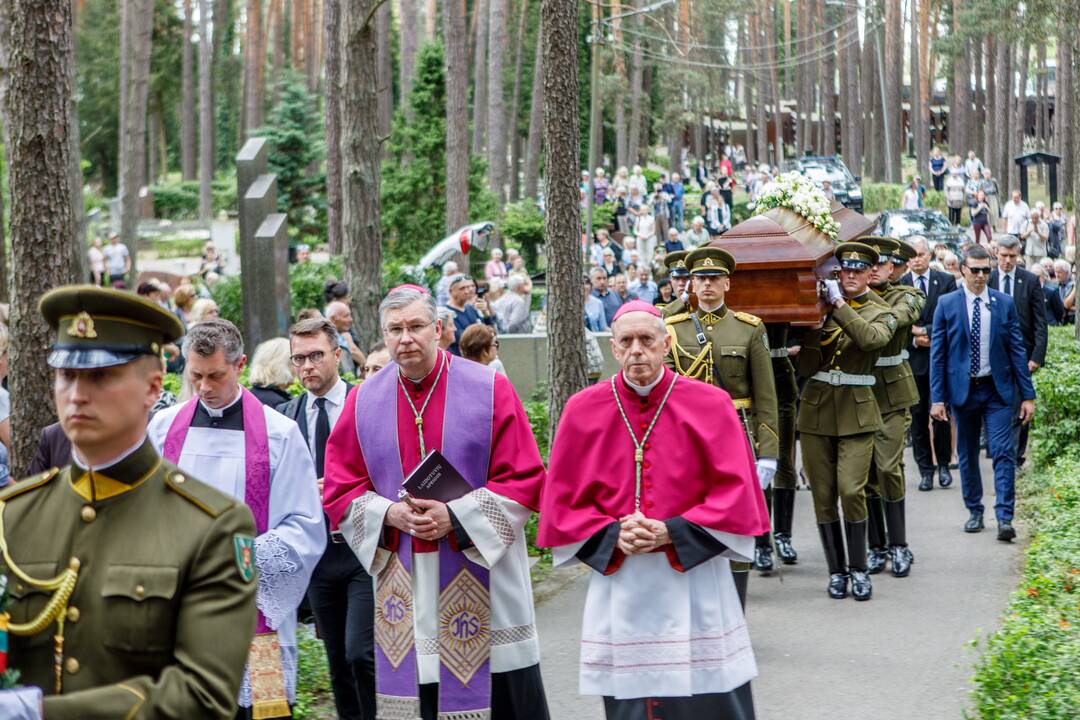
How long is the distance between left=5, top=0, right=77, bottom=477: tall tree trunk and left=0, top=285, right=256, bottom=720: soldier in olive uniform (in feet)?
15.3

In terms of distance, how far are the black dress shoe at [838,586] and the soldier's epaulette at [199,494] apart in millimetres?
7031

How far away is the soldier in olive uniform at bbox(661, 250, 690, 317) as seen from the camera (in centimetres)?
917

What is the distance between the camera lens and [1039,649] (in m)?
5.95

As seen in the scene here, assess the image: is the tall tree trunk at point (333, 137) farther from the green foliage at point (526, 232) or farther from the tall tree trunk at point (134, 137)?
the green foliage at point (526, 232)

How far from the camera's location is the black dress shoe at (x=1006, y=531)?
11031 mm

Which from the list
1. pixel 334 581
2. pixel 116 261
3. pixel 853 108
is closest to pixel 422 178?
pixel 116 261

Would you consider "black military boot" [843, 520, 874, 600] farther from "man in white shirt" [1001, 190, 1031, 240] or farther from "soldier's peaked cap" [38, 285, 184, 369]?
"man in white shirt" [1001, 190, 1031, 240]

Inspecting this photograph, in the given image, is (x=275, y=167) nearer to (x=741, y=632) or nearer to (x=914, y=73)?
(x=914, y=73)

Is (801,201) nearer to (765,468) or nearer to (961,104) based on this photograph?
(765,468)

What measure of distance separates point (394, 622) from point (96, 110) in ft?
200

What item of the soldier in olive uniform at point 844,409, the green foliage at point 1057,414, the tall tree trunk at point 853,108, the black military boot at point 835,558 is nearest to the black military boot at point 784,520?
the soldier in olive uniform at point 844,409

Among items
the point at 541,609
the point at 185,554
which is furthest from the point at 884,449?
the point at 185,554

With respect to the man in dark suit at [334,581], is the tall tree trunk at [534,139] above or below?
above

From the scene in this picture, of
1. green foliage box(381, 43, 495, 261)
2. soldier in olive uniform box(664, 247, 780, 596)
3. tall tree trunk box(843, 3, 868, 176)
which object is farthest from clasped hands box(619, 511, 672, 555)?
tall tree trunk box(843, 3, 868, 176)
